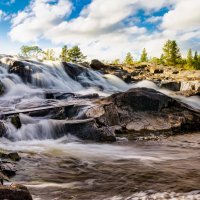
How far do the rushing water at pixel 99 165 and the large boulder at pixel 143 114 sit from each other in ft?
4.59

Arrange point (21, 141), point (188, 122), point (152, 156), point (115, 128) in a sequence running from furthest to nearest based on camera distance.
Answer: point (188, 122), point (115, 128), point (21, 141), point (152, 156)

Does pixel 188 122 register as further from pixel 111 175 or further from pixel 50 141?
pixel 111 175

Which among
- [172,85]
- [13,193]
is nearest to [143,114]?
[13,193]

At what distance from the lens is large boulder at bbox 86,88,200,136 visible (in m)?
17.6

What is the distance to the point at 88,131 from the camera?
1574cm

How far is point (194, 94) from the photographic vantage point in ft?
104

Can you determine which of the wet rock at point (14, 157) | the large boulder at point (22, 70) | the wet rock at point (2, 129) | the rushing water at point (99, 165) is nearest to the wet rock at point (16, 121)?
the rushing water at point (99, 165)

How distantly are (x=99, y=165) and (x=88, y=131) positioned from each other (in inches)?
195

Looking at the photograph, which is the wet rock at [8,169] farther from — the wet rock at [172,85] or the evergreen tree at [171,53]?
the evergreen tree at [171,53]

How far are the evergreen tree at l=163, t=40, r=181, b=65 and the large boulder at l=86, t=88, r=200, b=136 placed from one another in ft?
240

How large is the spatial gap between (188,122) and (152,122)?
234cm

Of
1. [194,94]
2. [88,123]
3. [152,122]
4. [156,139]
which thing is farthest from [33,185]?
[194,94]

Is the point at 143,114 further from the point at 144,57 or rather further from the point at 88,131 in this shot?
the point at 144,57

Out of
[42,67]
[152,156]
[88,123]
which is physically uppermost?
[42,67]
